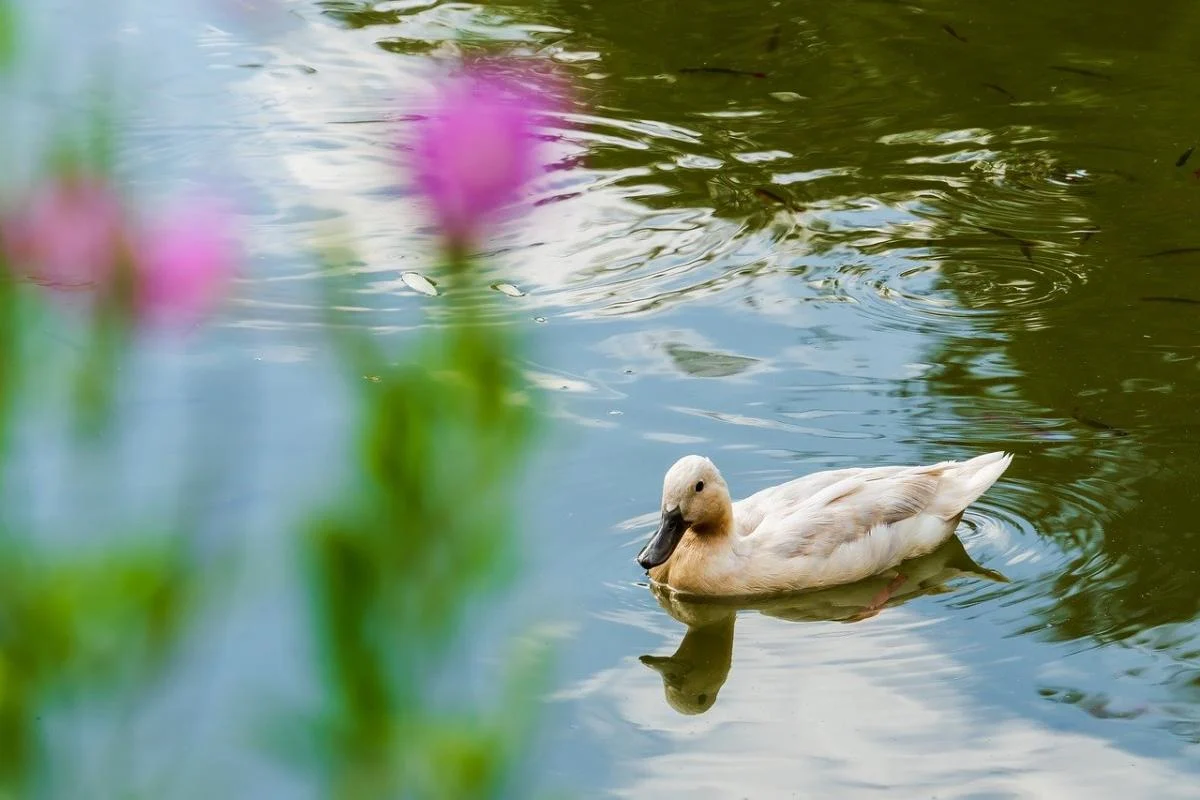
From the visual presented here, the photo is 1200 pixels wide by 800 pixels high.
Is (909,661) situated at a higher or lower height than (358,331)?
lower

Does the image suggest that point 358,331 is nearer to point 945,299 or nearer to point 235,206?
point 945,299

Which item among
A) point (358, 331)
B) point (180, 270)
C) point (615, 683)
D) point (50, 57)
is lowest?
point (615, 683)

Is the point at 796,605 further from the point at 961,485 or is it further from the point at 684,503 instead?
the point at 961,485

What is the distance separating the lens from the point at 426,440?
1.46 metres

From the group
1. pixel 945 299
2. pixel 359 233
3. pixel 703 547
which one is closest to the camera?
pixel 703 547

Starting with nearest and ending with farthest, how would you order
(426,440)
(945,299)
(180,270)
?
(426,440) < (180,270) < (945,299)

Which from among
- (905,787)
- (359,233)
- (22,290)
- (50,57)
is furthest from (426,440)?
(359,233)

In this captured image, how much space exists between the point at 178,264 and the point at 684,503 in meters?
3.91

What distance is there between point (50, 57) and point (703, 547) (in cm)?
427

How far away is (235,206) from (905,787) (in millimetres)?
5228

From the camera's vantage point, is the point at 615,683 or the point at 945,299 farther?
the point at 945,299

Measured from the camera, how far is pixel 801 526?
5938 mm

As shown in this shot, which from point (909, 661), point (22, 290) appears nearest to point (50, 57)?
point (22, 290)

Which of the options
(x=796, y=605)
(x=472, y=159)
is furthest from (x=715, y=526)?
(x=472, y=159)
